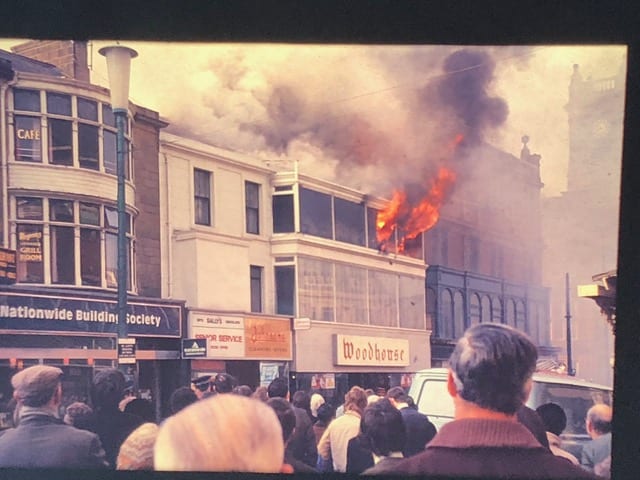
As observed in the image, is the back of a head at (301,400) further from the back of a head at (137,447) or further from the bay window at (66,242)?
the bay window at (66,242)

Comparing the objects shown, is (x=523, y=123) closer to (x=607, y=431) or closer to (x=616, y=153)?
A: (x=616, y=153)

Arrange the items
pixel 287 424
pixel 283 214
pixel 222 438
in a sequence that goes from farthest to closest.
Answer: pixel 283 214 < pixel 287 424 < pixel 222 438

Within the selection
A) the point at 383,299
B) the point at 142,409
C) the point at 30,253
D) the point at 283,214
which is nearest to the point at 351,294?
the point at 383,299

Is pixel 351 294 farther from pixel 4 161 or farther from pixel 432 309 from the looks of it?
pixel 4 161

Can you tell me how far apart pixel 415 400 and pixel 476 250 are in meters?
0.79

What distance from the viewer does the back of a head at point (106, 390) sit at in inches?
177

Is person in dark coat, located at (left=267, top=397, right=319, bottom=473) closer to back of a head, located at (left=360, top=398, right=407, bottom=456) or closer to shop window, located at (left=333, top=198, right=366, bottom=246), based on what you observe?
back of a head, located at (left=360, top=398, right=407, bottom=456)

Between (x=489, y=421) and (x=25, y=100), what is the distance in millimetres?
2483

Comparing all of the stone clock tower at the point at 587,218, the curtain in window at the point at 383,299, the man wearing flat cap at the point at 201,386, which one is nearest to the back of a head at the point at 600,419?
the stone clock tower at the point at 587,218

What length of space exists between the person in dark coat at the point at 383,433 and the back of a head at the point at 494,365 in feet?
1.06

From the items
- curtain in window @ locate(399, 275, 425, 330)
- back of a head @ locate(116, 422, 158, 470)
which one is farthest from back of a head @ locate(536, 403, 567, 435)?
back of a head @ locate(116, 422, 158, 470)

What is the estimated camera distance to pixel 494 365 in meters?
4.37

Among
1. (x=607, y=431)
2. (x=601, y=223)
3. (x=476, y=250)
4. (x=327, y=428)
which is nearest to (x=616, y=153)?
(x=601, y=223)

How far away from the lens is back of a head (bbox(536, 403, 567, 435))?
445cm
